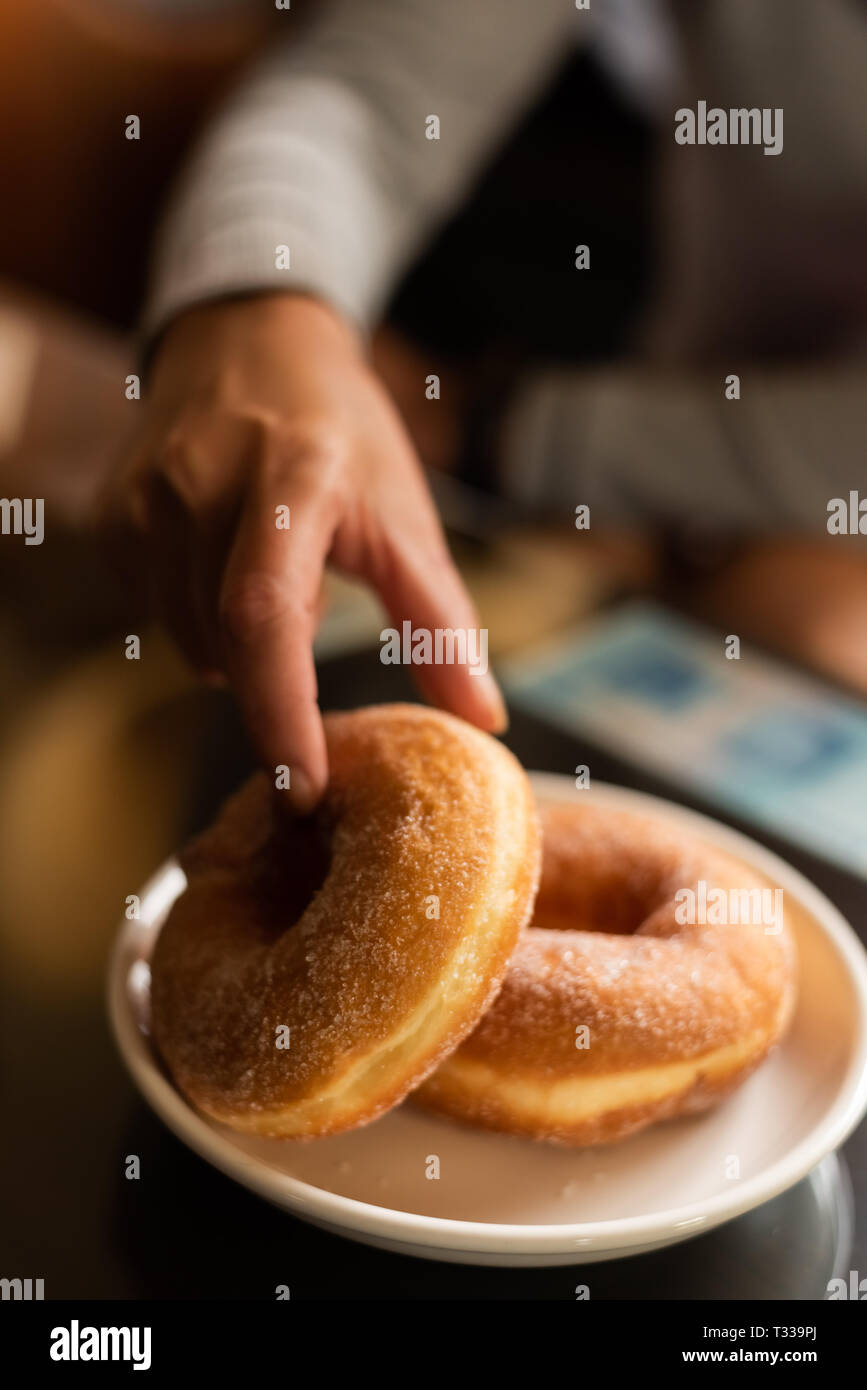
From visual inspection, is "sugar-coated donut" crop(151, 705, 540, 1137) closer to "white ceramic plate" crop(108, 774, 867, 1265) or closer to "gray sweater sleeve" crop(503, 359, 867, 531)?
"white ceramic plate" crop(108, 774, 867, 1265)

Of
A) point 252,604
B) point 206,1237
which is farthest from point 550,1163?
point 252,604

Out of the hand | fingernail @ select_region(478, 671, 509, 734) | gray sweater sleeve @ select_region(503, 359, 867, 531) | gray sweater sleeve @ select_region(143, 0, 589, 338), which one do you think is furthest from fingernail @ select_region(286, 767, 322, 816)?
gray sweater sleeve @ select_region(503, 359, 867, 531)

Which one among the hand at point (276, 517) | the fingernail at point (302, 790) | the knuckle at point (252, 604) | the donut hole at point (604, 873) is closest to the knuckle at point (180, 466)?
the hand at point (276, 517)

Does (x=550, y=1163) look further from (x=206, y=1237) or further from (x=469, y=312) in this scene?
→ (x=469, y=312)

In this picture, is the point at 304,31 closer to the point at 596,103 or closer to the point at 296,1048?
the point at 596,103

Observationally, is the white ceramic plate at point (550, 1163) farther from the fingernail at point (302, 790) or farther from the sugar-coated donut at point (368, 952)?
the fingernail at point (302, 790)

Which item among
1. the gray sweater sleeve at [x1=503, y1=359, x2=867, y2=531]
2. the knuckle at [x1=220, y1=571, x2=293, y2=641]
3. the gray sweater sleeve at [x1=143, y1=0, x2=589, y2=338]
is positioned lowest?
the knuckle at [x1=220, y1=571, x2=293, y2=641]
